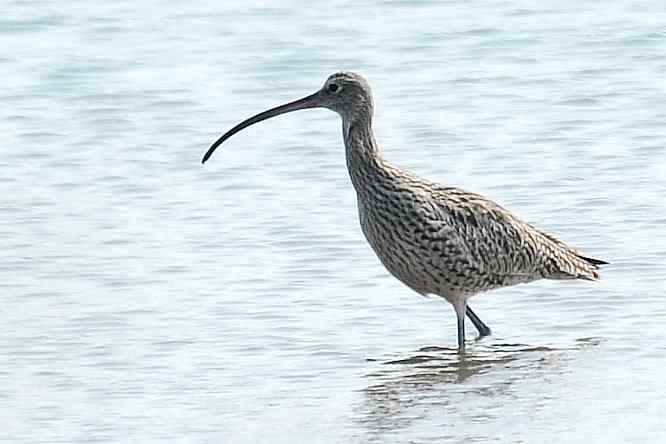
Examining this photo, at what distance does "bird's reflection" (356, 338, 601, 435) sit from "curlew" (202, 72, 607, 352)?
0.18 metres

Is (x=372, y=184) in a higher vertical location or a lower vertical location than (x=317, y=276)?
higher

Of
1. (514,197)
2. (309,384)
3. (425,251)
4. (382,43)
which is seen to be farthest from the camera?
(382,43)

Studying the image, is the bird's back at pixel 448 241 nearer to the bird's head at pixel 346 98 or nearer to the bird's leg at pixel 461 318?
the bird's leg at pixel 461 318

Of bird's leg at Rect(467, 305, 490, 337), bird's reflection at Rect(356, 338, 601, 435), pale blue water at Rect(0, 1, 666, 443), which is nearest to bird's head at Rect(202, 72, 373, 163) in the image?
pale blue water at Rect(0, 1, 666, 443)

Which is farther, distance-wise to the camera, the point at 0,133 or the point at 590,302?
the point at 0,133

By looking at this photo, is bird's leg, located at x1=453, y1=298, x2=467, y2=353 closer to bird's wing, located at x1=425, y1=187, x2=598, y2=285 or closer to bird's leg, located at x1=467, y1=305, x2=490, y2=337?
bird's leg, located at x1=467, y1=305, x2=490, y2=337

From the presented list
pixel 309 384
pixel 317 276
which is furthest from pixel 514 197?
pixel 309 384

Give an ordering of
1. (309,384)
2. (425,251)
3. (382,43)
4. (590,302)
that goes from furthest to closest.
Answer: (382,43), (590,302), (425,251), (309,384)

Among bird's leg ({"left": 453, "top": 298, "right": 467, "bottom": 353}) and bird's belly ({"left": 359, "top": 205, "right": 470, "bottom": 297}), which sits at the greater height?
bird's belly ({"left": 359, "top": 205, "right": 470, "bottom": 297})

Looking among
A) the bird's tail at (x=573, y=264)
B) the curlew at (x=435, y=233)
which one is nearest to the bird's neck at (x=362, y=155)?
the curlew at (x=435, y=233)

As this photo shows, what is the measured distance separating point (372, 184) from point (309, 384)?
122cm

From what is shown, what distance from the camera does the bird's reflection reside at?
29.2 ft

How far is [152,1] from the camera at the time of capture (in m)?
19.4

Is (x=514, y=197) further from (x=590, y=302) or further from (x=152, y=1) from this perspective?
(x=152, y=1)
